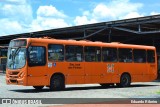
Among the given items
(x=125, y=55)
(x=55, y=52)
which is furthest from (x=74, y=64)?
(x=125, y=55)

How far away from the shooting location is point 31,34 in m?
50.5

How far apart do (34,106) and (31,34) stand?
37.5m

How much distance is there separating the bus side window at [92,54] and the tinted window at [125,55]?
1.96 meters

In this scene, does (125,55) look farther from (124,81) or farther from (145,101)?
(145,101)

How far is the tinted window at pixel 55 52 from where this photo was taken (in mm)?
20719

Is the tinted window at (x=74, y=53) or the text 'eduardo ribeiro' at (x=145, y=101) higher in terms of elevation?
the tinted window at (x=74, y=53)

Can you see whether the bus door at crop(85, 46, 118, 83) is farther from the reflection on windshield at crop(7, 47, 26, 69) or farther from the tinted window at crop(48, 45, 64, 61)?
the reflection on windshield at crop(7, 47, 26, 69)

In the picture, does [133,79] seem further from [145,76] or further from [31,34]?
[31,34]

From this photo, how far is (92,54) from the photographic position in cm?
2320

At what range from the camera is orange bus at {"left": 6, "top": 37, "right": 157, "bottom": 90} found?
20.0 meters

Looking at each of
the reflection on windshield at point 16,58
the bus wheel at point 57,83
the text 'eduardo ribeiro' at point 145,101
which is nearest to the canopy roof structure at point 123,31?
the bus wheel at point 57,83

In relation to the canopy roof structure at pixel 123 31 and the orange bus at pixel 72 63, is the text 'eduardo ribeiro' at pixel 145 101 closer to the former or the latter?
the orange bus at pixel 72 63

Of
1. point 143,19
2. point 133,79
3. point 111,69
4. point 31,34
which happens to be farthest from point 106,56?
point 31,34

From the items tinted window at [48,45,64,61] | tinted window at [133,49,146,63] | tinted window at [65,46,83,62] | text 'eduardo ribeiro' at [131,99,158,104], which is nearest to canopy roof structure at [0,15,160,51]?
tinted window at [133,49,146,63]
